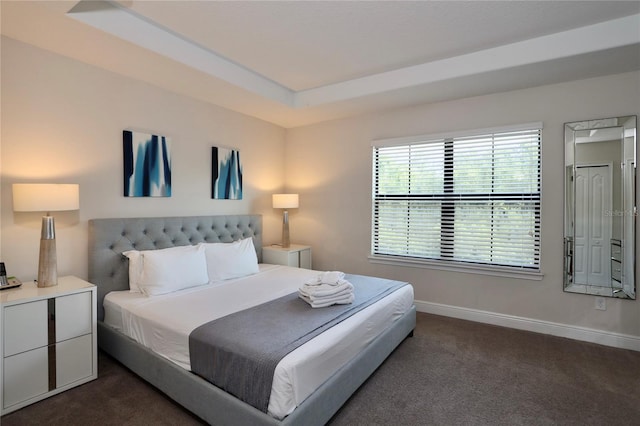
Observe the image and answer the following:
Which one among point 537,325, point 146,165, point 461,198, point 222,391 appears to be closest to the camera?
point 222,391

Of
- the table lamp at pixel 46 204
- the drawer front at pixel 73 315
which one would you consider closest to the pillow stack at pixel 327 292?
the drawer front at pixel 73 315

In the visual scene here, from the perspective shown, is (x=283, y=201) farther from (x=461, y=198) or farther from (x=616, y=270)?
(x=616, y=270)

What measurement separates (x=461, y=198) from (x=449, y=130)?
0.82 metres

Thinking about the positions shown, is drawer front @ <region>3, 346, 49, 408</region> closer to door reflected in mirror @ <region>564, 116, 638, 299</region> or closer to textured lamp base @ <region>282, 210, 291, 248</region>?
textured lamp base @ <region>282, 210, 291, 248</region>

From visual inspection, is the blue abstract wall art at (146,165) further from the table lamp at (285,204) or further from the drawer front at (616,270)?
the drawer front at (616,270)

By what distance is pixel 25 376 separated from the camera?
6.93 feet

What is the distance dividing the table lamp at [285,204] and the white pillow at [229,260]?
97cm

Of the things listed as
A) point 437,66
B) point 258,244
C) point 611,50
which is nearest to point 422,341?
point 258,244

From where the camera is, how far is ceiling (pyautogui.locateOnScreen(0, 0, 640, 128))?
2.31 metres

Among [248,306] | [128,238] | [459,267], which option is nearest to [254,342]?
[248,306]

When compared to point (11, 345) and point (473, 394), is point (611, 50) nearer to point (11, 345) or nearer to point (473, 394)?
point (473, 394)

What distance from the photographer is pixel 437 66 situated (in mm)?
3189

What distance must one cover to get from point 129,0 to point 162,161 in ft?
5.01

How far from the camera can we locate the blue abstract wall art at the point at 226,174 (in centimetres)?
396
